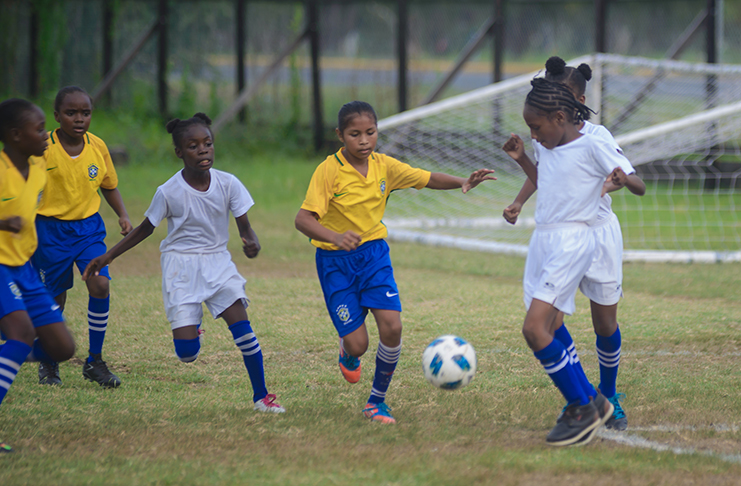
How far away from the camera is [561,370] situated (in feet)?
11.5

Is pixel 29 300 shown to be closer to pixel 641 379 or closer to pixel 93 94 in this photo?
pixel 641 379

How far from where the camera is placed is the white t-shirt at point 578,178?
355cm

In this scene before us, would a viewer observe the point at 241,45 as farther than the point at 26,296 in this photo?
Yes

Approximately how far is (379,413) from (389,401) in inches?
12.3

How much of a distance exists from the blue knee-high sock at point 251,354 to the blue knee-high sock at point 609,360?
1709 mm

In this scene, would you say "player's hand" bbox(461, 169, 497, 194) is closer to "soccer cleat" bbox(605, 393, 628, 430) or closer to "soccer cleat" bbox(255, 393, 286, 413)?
"soccer cleat" bbox(605, 393, 628, 430)

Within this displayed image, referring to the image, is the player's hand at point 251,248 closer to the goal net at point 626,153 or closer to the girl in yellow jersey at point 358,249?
the girl in yellow jersey at point 358,249

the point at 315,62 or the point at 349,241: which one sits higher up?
the point at 315,62

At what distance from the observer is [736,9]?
48.8 feet

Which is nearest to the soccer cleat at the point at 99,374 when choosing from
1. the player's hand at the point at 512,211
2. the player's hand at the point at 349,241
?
the player's hand at the point at 349,241

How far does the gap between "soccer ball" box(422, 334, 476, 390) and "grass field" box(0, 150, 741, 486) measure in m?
0.22

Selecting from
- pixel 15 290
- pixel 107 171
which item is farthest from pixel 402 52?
pixel 15 290

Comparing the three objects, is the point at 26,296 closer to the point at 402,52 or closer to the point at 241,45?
the point at 402,52

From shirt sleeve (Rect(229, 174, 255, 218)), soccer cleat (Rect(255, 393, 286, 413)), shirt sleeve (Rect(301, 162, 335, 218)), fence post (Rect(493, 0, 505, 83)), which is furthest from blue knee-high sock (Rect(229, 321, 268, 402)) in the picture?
fence post (Rect(493, 0, 505, 83))
